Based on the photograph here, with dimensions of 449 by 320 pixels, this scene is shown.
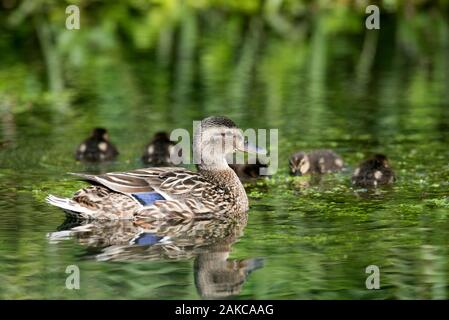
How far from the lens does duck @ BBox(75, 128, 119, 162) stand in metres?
11.0

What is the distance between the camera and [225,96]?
14.0 m

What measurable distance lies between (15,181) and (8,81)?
4978 mm

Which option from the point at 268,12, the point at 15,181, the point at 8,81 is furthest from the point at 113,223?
the point at 268,12

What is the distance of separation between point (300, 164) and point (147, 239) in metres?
2.46

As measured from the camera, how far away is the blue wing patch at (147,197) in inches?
342

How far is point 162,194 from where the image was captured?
875cm

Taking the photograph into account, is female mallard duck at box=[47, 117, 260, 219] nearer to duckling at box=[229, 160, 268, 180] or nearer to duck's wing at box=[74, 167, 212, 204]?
duck's wing at box=[74, 167, 212, 204]

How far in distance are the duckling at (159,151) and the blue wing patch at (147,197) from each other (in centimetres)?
241

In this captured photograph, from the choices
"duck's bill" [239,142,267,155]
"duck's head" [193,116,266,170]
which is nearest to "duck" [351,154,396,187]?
"duck's bill" [239,142,267,155]

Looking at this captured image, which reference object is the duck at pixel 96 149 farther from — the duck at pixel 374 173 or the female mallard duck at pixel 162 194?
the duck at pixel 374 173

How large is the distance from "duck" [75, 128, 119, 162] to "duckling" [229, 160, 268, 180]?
119 cm

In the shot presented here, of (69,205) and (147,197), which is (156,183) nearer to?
(147,197)

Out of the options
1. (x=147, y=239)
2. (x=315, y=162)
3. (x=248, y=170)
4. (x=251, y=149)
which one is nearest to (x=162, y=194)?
(x=147, y=239)
